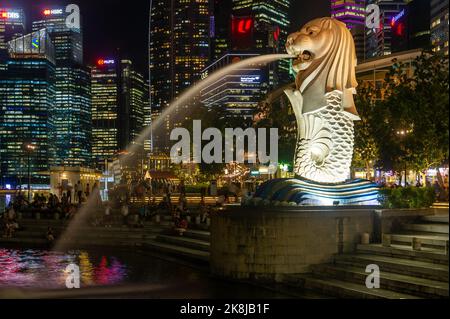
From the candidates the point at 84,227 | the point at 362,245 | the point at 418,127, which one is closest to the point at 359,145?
the point at 418,127

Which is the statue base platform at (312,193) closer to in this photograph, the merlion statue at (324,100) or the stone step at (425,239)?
the merlion statue at (324,100)

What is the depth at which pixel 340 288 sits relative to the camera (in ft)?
48.5

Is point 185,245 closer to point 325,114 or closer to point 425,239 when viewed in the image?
point 325,114

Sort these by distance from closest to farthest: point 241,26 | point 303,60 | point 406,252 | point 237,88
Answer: point 406,252, point 303,60, point 241,26, point 237,88

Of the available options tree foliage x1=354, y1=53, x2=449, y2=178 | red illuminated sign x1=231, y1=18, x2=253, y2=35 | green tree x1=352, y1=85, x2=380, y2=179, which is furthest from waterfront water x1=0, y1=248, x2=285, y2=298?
red illuminated sign x1=231, y1=18, x2=253, y2=35

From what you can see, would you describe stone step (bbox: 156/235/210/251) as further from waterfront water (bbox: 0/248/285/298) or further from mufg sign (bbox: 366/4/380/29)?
mufg sign (bbox: 366/4/380/29)

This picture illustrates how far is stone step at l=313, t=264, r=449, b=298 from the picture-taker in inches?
510

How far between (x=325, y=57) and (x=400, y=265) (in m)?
7.98

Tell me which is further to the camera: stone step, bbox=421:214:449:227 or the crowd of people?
the crowd of people

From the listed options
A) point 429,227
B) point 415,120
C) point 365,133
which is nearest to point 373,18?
point 365,133

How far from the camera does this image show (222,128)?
54781mm

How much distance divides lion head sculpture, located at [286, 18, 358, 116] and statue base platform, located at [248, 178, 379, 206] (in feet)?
8.46

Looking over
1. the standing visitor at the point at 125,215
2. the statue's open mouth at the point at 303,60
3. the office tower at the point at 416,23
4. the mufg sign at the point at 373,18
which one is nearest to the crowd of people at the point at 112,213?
the standing visitor at the point at 125,215
